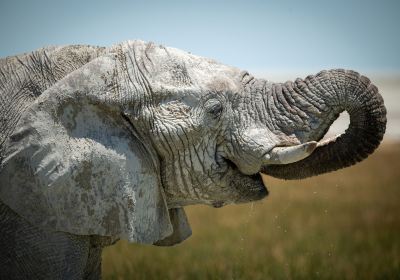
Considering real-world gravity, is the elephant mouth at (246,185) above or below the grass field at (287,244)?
above

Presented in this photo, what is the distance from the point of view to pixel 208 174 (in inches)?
134

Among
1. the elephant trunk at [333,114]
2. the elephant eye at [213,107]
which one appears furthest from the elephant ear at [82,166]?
the elephant trunk at [333,114]

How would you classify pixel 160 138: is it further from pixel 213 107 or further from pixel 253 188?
pixel 253 188

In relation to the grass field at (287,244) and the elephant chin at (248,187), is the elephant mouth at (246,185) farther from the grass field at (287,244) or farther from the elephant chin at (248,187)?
the grass field at (287,244)

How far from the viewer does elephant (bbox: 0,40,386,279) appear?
3.20 m

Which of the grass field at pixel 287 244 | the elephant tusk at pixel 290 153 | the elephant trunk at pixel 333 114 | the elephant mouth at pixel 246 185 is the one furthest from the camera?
the grass field at pixel 287 244

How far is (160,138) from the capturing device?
131 inches

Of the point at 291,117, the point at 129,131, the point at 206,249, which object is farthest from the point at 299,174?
the point at 206,249

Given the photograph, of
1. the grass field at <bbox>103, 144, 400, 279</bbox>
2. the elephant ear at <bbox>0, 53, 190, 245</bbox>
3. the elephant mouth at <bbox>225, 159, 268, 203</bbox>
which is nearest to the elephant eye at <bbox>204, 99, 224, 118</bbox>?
the elephant mouth at <bbox>225, 159, 268, 203</bbox>

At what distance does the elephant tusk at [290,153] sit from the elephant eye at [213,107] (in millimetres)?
383

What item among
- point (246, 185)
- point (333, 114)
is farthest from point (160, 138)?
point (333, 114)

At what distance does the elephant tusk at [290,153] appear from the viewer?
3.13 m

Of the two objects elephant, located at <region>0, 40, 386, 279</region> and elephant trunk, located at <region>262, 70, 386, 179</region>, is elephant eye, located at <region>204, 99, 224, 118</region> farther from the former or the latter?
elephant trunk, located at <region>262, 70, 386, 179</region>

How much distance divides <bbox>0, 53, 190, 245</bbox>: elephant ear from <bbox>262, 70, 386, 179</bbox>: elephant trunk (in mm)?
858
